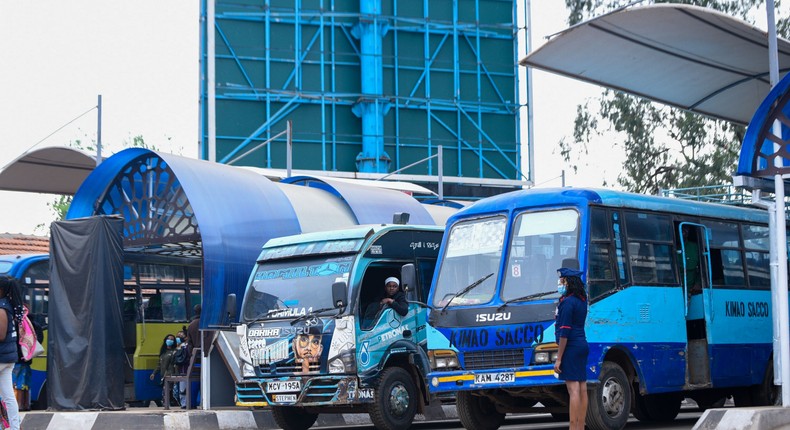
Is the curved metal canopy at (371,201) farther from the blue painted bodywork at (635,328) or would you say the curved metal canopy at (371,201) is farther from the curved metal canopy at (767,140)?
the curved metal canopy at (767,140)

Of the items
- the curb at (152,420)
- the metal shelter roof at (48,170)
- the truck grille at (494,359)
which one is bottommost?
the curb at (152,420)

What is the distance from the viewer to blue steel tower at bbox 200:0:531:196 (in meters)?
45.4

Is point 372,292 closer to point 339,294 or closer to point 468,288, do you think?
point 339,294

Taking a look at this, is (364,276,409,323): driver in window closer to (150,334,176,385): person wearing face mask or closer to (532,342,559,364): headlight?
(532,342,559,364): headlight

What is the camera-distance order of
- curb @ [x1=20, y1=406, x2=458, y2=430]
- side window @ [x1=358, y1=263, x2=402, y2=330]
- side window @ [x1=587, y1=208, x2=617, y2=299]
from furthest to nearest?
curb @ [x1=20, y1=406, x2=458, y2=430] < side window @ [x1=358, y1=263, x2=402, y2=330] < side window @ [x1=587, y1=208, x2=617, y2=299]

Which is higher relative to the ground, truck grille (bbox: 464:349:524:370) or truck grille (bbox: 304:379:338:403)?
truck grille (bbox: 464:349:524:370)

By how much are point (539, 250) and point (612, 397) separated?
6.14 feet

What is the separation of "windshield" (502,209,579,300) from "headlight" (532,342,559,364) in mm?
686

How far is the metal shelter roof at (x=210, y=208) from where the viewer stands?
62.7 feet

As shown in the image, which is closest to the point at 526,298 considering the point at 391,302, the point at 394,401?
the point at 391,302

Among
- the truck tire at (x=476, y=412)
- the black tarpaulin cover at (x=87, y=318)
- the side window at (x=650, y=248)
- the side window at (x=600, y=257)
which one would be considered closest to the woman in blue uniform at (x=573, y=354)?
the side window at (x=600, y=257)

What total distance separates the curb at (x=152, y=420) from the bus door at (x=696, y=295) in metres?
5.90

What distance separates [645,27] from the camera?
17.6 metres

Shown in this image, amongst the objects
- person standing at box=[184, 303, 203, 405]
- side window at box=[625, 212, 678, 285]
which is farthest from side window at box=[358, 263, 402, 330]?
person standing at box=[184, 303, 203, 405]
